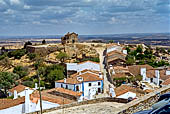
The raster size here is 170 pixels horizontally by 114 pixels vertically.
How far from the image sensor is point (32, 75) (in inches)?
1543

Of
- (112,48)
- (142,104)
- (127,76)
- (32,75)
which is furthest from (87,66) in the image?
(142,104)

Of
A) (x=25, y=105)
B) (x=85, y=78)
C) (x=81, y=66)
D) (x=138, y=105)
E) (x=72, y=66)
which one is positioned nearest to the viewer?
(x=138, y=105)

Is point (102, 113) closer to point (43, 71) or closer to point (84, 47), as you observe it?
point (43, 71)

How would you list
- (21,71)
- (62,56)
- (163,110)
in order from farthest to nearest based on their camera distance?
(62,56) → (21,71) → (163,110)

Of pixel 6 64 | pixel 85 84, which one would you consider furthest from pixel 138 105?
pixel 6 64

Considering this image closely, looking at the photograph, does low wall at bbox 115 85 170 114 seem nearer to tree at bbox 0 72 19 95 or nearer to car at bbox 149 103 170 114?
car at bbox 149 103 170 114

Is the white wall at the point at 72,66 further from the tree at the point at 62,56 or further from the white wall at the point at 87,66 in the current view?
the tree at the point at 62,56

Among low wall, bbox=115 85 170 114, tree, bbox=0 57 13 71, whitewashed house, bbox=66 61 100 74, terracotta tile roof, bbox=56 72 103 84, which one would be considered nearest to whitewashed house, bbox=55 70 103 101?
terracotta tile roof, bbox=56 72 103 84

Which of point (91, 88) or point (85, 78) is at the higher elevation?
point (85, 78)

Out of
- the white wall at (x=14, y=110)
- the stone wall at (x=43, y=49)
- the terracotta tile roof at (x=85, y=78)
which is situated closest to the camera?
the white wall at (x=14, y=110)

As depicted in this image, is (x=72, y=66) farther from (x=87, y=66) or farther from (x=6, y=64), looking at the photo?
(x=6, y=64)

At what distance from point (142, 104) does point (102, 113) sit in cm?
260

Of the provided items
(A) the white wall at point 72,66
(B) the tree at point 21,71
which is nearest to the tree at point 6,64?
(B) the tree at point 21,71

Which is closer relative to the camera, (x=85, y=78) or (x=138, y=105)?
(x=138, y=105)
